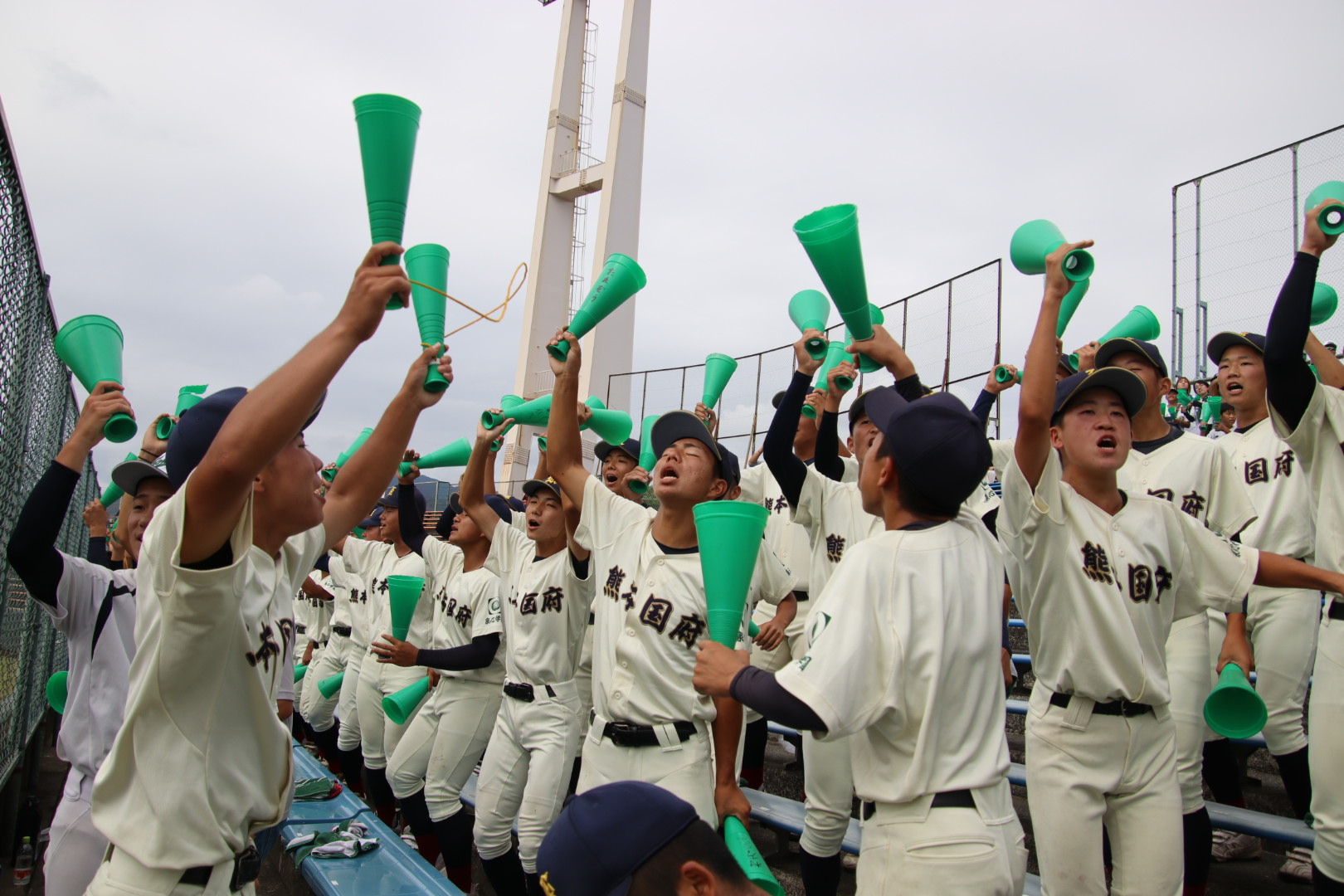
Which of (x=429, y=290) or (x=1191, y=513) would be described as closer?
(x=429, y=290)

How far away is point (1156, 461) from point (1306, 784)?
1657 millimetres

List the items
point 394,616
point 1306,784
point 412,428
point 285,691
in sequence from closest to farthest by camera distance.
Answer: point 412,428 < point 1306,784 < point 285,691 < point 394,616

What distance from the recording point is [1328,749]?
3160 mm

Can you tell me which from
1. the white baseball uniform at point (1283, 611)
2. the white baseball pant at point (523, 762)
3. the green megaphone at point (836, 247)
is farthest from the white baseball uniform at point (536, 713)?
the white baseball uniform at point (1283, 611)

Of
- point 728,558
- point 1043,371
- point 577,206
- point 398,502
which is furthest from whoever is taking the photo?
point 577,206

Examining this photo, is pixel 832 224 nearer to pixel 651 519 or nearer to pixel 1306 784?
pixel 651 519

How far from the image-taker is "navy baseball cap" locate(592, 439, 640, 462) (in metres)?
5.63

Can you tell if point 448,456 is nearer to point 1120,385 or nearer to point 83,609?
point 83,609

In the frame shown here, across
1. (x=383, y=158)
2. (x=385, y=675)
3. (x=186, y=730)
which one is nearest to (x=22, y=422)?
(x=385, y=675)

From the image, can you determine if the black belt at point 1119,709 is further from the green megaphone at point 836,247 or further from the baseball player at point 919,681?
the green megaphone at point 836,247

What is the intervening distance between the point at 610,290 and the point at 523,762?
2547 mm

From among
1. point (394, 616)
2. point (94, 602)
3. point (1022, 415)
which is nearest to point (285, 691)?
point (394, 616)

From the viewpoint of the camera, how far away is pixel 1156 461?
4062mm

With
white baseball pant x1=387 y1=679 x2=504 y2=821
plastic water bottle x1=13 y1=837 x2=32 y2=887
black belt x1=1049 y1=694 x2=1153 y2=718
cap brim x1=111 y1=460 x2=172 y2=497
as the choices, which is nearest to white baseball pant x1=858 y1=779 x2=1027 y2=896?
black belt x1=1049 y1=694 x2=1153 y2=718
